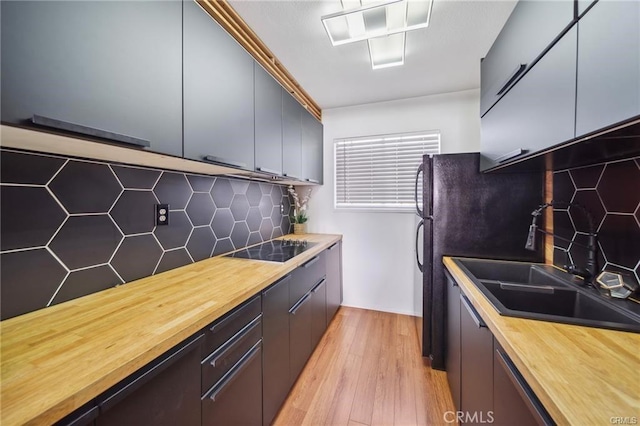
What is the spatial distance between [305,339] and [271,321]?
0.63 meters

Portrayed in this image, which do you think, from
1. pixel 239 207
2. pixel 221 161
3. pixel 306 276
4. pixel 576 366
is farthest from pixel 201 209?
pixel 576 366

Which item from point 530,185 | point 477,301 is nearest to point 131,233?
point 477,301

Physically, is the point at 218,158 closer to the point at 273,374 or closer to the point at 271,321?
the point at 271,321

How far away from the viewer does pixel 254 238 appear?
2.16 m

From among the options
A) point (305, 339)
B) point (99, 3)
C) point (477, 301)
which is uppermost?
point (99, 3)

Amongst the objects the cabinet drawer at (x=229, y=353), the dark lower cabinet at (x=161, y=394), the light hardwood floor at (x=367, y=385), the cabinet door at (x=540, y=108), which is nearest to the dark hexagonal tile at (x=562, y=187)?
the cabinet door at (x=540, y=108)

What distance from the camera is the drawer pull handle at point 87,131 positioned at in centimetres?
62

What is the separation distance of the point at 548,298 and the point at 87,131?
2.05 m

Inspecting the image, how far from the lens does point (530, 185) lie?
62.6 inches

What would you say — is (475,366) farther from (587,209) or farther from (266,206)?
(266,206)

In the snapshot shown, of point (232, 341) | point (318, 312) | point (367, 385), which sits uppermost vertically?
point (232, 341)

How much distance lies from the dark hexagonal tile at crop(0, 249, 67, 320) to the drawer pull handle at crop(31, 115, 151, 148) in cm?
53

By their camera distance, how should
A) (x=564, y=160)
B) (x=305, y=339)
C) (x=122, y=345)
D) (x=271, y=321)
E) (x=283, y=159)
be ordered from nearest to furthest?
(x=122, y=345), (x=564, y=160), (x=271, y=321), (x=305, y=339), (x=283, y=159)

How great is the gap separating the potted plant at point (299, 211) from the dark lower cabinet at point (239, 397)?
180cm
